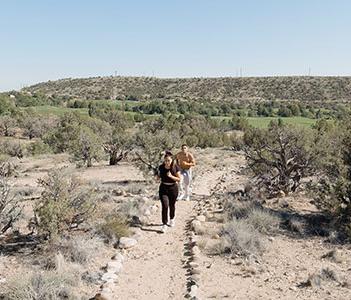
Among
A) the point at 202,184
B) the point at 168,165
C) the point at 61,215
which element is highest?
Result: the point at 168,165

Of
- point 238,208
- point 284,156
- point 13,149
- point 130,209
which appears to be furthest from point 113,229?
point 13,149

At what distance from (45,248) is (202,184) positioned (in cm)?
1069

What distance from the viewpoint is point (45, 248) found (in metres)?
9.59

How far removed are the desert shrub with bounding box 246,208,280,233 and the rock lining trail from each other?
5.47 ft

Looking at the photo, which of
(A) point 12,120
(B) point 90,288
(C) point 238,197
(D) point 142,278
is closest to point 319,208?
(C) point 238,197

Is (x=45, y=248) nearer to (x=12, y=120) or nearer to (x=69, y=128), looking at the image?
(x=69, y=128)

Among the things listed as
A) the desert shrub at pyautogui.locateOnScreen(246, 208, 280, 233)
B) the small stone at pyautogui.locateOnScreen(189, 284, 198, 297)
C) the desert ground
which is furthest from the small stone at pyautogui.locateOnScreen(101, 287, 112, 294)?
the desert shrub at pyautogui.locateOnScreen(246, 208, 280, 233)

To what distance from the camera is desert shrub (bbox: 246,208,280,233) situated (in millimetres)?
11656

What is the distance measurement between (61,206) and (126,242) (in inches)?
63.4

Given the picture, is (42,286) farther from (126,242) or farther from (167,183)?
(167,183)

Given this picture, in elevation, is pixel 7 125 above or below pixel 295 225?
below

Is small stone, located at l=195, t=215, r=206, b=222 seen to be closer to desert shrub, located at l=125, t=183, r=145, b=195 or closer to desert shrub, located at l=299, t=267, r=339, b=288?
desert shrub, located at l=299, t=267, r=339, b=288

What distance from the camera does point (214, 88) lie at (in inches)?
3730

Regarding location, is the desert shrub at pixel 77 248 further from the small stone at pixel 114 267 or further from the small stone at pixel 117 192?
the small stone at pixel 117 192
